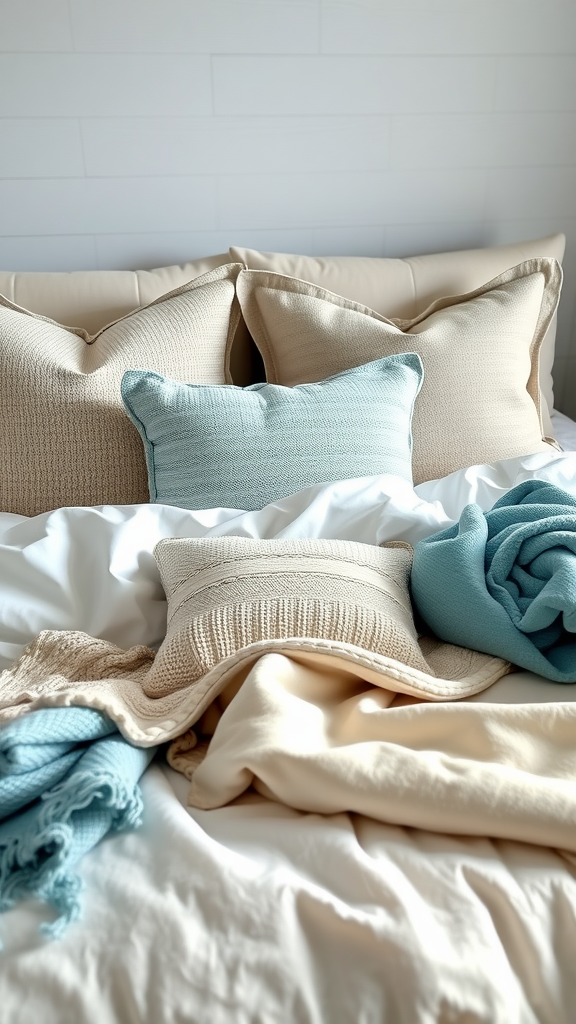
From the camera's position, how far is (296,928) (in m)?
0.62

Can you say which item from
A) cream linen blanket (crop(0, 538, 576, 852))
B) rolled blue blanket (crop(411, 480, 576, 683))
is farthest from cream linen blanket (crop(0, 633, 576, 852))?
rolled blue blanket (crop(411, 480, 576, 683))

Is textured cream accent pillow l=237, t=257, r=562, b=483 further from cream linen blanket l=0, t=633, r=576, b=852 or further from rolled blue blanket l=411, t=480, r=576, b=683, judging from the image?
cream linen blanket l=0, t=633, r=576, b=852

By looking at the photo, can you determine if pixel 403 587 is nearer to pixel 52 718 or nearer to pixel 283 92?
pixel 52 718

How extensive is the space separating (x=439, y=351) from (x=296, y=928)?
44.4 inches

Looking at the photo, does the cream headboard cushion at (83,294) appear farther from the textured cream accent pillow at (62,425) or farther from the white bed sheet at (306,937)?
the white bed sheet at (306,937)

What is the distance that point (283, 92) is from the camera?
1.80 metres

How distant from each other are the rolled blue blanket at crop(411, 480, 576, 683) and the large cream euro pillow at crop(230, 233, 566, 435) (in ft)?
2.60

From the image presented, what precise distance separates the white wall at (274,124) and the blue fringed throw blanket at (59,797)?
4.31 ft

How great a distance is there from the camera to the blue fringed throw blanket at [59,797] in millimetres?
663

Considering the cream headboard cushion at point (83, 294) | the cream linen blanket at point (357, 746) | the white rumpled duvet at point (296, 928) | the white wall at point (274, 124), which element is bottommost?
the white rumpled duvet at point (296, 928)

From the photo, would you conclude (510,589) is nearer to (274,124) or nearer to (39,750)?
(39,750)

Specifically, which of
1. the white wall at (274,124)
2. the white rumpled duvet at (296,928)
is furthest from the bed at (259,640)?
the white wall at (274,124)

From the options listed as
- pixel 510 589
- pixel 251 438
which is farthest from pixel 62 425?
pixel 510 589

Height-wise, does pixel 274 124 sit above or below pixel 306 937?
above
